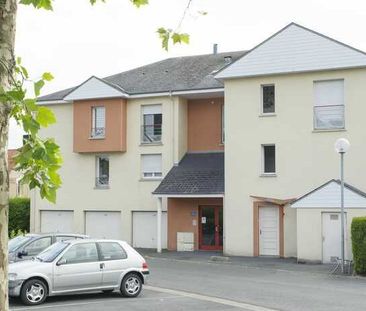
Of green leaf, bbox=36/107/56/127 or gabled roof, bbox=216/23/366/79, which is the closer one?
green leaf, bbox=36/107/56/127

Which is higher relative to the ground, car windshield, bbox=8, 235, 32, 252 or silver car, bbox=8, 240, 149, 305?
car windshield, bbox=8, 235, 32, 252

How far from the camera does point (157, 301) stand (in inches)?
631

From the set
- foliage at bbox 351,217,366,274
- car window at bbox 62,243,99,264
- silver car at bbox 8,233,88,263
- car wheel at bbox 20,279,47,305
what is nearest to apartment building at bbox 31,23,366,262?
foliage at bbox 351,217,366,274

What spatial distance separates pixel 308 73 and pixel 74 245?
16132 mm

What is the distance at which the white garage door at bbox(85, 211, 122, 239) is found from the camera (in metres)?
35.2

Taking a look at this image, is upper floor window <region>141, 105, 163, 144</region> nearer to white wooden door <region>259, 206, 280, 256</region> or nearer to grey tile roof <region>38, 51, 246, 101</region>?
grey tile roof <region>38, 51, 246, 101</region>

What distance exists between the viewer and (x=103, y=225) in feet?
117

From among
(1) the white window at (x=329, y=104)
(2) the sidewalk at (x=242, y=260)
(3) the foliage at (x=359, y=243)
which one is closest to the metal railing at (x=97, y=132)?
(2) the sidewalk at (x=242, y=260)

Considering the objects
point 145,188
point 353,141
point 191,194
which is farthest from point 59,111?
point 353,141

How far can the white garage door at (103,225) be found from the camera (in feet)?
116

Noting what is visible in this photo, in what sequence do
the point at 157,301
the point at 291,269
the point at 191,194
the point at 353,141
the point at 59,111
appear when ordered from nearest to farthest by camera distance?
the point at 157,301, the point at 291,269, the point at 353,141, the point at 191,194, the point at 59,111

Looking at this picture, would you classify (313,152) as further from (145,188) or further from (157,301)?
(157,301)

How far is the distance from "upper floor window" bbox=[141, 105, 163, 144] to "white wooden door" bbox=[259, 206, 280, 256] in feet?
25.1

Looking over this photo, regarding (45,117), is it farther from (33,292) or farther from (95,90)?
(95,90)
